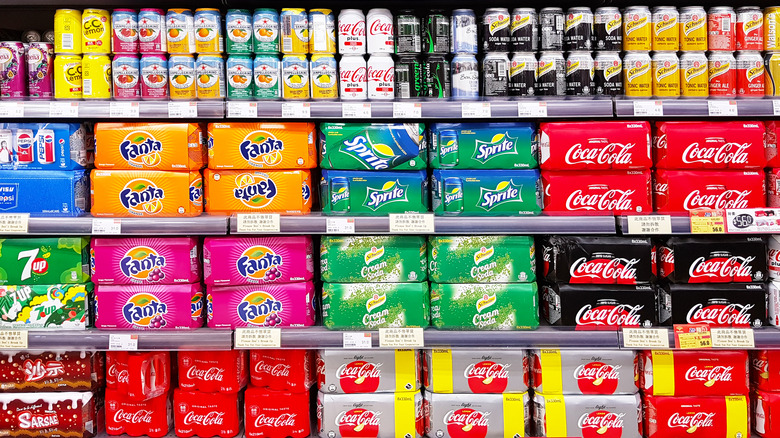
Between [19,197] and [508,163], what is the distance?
6.44 feet

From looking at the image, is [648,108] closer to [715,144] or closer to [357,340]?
[715,144]

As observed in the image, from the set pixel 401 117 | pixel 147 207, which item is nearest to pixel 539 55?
pixel 401 117

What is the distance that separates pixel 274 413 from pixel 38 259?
3.76ft

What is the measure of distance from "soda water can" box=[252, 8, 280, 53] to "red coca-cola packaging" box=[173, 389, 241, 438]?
1.42 m

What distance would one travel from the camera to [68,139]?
6.99 feet

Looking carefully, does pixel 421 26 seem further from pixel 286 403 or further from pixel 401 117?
pixel 286 403

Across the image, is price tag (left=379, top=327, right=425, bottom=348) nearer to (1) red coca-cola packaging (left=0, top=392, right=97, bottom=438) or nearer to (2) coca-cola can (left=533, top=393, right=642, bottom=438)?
(2) coca-cola can (left=533, top=393, right=642, bottom=438)

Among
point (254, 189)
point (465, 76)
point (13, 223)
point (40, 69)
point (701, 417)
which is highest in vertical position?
point (40, 69)

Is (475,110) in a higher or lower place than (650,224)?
higher

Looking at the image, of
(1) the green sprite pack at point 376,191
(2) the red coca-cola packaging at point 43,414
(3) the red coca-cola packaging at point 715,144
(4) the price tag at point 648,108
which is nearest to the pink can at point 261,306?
(1) the green sprite pack at point 376,191

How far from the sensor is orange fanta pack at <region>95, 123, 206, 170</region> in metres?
2.13

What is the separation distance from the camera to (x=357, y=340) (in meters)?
2.09

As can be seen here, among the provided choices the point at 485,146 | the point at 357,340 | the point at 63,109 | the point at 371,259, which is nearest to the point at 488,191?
the point at 485,146

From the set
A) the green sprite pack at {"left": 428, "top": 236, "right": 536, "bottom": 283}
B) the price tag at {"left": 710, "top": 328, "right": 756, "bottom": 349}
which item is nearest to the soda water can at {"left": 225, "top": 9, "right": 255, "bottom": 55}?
the green sprite pack at {"left": 428, "top": 236, "right": 536, "bottom": 283}
